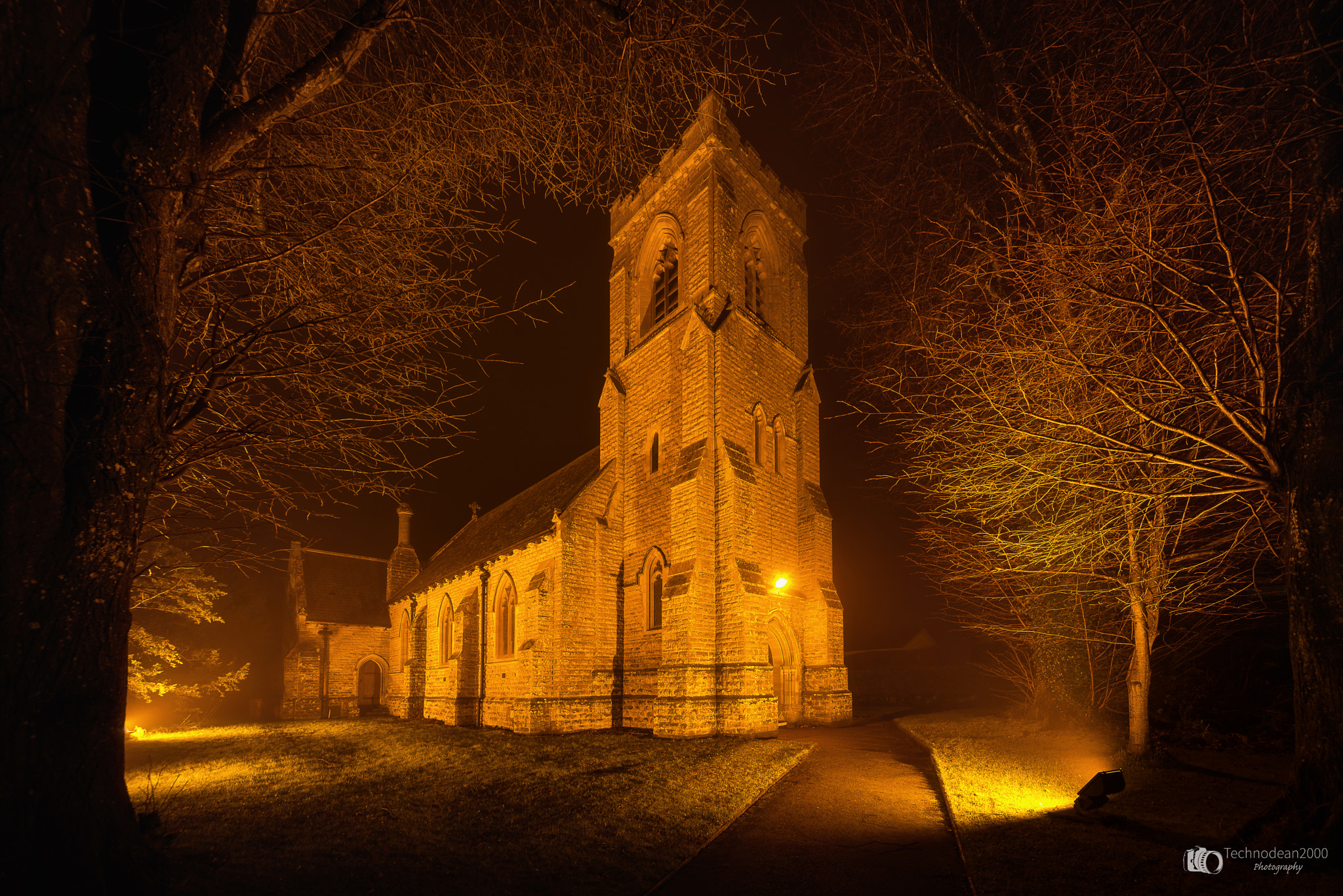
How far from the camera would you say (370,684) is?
33.9 metres

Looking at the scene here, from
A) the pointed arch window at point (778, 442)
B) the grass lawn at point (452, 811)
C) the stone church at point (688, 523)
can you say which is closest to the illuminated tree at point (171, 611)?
the grass lawn at point (452, 811)

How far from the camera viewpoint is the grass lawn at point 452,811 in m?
5.46

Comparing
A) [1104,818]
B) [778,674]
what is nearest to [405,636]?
[778,674]

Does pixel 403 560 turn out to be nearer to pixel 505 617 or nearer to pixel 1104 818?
pixel 505 617

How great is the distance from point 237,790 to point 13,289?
840 centimetres

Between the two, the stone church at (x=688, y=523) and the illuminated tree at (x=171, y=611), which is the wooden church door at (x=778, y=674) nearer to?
the stone church at (x=688, y=523)

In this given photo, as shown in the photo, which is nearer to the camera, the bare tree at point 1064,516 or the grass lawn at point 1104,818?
the grass lawn at point 1104,818

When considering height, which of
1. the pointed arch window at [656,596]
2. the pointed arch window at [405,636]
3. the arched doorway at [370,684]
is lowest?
the arched doorway at [370,684]

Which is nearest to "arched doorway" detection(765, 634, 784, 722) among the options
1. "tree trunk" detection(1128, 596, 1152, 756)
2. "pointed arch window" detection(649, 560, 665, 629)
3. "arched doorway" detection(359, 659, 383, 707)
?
"pointed arch window" detection(649, 560, 665, 629)

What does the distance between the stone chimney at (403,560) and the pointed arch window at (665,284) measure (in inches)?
823

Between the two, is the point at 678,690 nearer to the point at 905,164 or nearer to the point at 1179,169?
the point at 905,164
